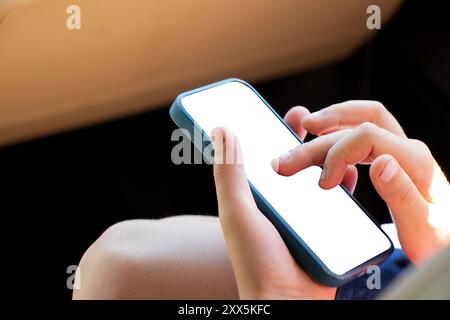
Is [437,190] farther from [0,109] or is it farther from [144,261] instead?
[0,109]

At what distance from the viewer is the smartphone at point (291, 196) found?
1.89 feet

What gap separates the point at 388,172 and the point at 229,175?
12 cm

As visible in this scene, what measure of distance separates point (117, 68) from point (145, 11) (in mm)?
114

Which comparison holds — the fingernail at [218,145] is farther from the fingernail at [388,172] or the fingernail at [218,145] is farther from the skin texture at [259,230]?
the fingernail at [388,172]

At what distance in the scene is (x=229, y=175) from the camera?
523 millimetres

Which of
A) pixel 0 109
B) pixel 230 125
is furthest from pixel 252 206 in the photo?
pixel 0 109

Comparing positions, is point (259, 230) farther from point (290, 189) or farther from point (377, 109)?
point (377, 109)

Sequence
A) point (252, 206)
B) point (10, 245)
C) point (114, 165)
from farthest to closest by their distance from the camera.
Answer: point (114, 165) → point (10, 245) → point (252, 206)

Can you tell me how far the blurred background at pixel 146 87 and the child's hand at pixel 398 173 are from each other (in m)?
0.32

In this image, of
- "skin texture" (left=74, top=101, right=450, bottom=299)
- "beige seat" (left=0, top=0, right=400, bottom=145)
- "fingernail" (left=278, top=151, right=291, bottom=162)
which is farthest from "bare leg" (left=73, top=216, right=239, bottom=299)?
"beige seat" (left=0, top=0, right=400, bottom=145)

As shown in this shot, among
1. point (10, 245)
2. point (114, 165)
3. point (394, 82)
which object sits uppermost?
point (394, 82)

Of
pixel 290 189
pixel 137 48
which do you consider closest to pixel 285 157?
pixel 290 189

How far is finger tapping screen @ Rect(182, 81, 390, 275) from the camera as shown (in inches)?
23.4

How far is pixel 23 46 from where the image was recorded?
0.79 m
